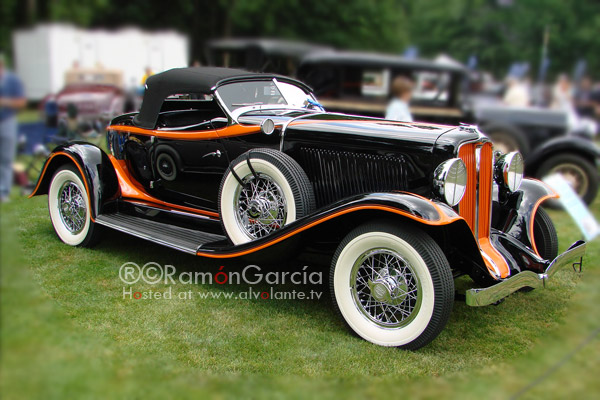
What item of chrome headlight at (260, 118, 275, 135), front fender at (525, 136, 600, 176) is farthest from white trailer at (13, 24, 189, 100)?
front fender at (525, 136, 600, 176)

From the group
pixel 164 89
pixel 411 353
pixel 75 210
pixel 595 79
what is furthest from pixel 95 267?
pixel 595 79

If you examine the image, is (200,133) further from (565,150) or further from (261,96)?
(565,150)

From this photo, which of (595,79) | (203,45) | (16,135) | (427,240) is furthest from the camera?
(595,79)

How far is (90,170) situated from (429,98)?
834cm

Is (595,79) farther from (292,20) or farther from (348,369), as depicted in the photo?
(348,369)

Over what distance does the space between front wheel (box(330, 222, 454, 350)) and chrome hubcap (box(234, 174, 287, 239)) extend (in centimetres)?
70

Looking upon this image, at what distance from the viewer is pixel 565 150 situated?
737 cm

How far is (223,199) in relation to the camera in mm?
3881

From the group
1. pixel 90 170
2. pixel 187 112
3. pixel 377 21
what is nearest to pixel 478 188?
pixel 187 112

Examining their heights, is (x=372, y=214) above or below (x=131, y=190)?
above

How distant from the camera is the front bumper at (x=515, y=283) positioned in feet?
9.57

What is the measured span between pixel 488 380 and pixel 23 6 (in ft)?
9.64

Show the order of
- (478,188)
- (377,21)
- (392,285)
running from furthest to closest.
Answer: (377,21) → (478,188) → (392,285)

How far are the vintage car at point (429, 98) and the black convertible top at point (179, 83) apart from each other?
241 inches
